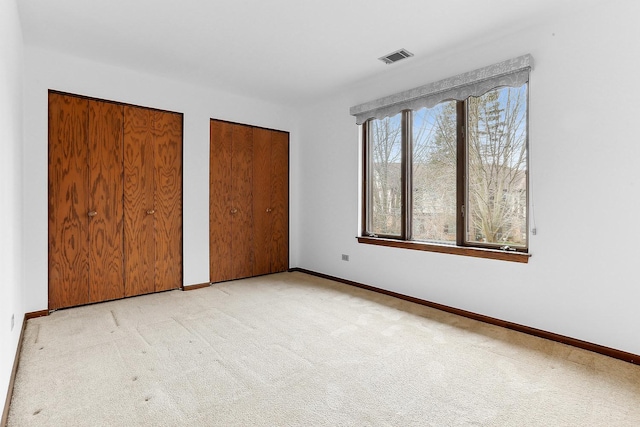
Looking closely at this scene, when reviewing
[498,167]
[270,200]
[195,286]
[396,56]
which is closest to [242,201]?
[270,200]

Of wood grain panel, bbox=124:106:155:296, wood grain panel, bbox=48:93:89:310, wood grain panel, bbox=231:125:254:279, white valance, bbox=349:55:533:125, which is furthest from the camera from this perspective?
wood grain panel, bbox=231:125:254:279

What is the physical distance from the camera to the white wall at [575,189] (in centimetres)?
249

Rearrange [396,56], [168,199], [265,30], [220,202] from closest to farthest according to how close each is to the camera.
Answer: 1. [265,30]
2. [396,56]
3. [168,199]
4. [220,202]

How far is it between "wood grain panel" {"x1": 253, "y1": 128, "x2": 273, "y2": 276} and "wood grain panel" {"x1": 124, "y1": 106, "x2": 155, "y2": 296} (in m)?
1.42

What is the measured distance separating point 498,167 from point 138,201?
3893 millimetres

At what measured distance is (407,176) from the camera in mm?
4059

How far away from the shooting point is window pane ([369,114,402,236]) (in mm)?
4188

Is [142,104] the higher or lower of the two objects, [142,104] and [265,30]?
the lower

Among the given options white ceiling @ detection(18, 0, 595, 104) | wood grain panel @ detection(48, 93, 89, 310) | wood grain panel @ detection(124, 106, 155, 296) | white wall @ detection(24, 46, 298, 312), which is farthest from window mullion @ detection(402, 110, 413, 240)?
wood grain panel @ detection(48, 93, 89, 310)

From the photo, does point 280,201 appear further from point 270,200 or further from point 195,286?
point 195,286

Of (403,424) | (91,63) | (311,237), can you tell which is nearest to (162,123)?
(91,63)

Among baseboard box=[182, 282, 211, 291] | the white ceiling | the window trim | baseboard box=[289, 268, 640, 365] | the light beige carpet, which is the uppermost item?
the white ceiling

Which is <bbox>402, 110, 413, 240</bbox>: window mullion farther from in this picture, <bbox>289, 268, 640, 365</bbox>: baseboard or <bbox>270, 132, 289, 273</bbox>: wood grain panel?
<bbox>270, 132, 289, 273</bbox>: wood grain panel

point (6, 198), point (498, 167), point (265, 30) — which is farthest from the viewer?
point (498, 167)
